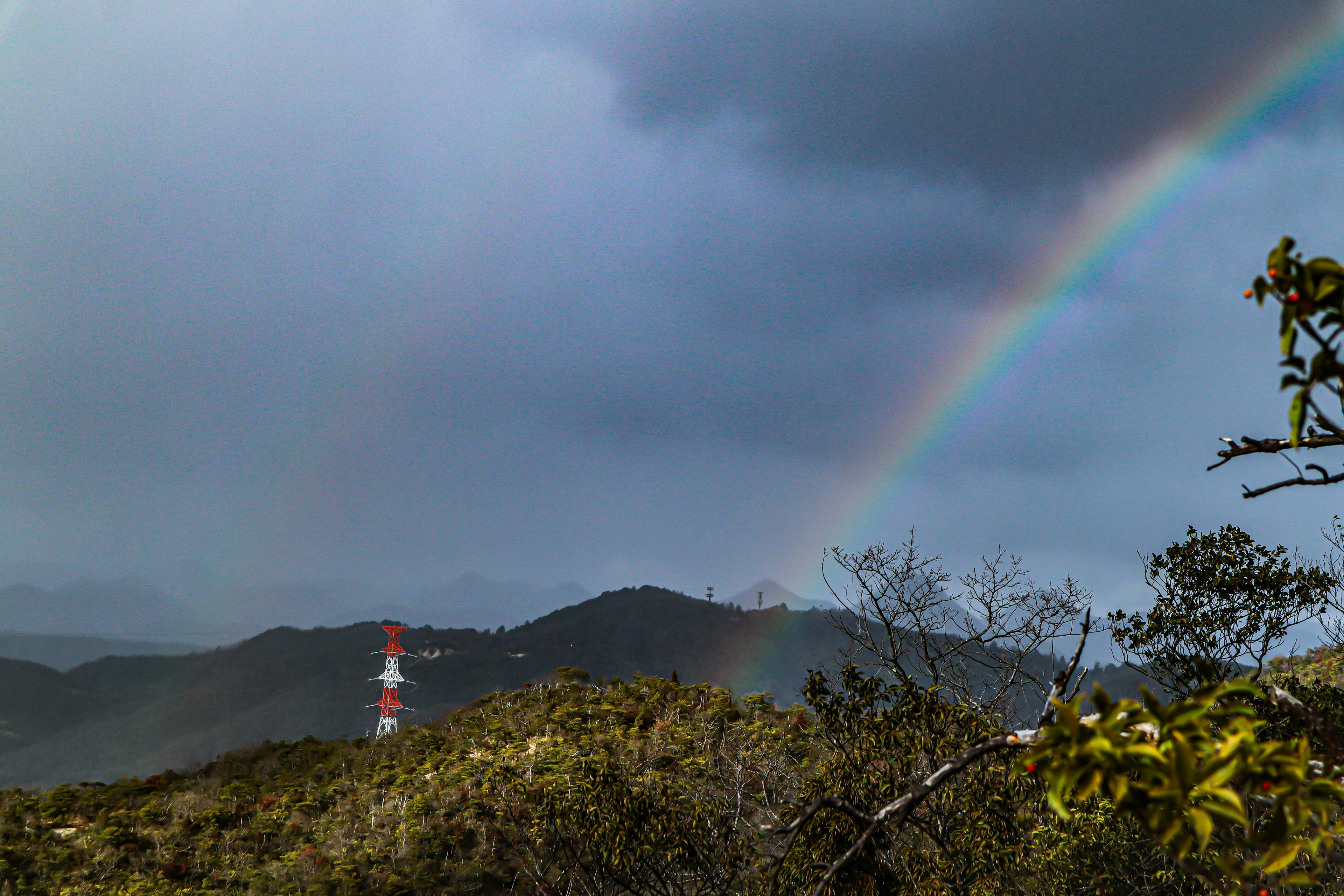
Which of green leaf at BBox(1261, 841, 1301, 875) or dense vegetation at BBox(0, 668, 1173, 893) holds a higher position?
green leaf at BBox(1261, 841, 1301, 875)

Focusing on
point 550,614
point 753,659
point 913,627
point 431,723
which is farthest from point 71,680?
A: point 913,627

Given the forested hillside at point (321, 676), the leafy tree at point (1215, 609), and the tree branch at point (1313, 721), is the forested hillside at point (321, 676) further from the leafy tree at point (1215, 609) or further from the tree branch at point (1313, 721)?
the tree branch at point (1313, 721)

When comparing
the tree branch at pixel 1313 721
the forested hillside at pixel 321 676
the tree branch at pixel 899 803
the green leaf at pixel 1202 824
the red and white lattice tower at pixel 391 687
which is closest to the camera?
the green leaf at pixel 1202 824

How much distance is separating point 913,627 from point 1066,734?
1329cm

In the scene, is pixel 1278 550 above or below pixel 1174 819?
above

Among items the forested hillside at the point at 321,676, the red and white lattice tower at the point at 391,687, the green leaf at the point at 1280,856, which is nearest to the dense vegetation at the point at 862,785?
the green leaf at the point at 1280,856

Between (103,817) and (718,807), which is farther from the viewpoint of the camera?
(103,817)

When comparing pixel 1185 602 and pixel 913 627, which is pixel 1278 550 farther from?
pixel 913 627

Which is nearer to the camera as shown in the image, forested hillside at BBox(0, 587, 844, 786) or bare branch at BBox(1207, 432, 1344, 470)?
bare branch at BBox(1207, 432, 1344, 470)

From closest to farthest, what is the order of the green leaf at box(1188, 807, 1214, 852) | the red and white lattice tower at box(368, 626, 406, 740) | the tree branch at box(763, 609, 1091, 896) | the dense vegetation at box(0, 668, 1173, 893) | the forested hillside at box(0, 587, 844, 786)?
the green leaf at box(1188, 807, 1214, 852), the tree branch at box(763, 609, 1091, 896), the dense vegetation at box(0, 668, 1173, 893), the red and white lattice tower at box(368, 626, 406, 740), the forested hillside at box(0, 587, 844, 786)

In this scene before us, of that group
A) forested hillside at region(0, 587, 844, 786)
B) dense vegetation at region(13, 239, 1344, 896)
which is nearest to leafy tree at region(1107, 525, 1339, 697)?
dense vegetation at region(13, 239, 1344, 896)

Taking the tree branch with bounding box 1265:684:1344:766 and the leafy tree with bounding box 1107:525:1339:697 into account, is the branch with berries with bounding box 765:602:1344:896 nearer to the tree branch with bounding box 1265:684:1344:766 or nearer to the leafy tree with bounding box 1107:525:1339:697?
the tree branch with bounding box 1265:684:1344:766

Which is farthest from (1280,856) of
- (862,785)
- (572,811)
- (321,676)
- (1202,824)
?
(321,676)

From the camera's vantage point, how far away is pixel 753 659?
156 m
